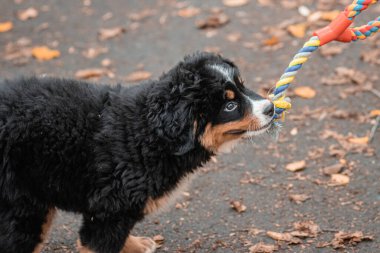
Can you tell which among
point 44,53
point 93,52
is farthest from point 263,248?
point 44,53

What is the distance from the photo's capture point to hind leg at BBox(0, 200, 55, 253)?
381 centimetres

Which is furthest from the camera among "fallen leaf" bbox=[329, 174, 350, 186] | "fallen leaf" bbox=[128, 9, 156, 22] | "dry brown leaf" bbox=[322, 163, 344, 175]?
"fallen leaf" bbox=[128, 9, 156, 22]

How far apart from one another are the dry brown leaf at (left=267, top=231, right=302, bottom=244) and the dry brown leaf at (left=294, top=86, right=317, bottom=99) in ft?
7.54

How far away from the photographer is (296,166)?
5.52 meters

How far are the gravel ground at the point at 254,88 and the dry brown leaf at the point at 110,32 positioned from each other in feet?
0.16

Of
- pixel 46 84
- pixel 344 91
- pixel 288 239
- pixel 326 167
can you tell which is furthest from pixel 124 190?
pixel 344 91

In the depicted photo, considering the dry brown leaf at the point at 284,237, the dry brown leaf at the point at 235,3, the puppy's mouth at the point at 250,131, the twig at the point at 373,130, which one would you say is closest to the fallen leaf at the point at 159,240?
the dry brown leaf at the point at 284,237

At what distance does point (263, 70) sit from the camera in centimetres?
714

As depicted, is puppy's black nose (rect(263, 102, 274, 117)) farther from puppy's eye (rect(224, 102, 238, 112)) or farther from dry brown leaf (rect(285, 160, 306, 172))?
dry brown leaf (rect(285, 160, 306, 172))

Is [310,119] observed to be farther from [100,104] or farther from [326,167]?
[100,104]

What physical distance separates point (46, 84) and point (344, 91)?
3668 mm

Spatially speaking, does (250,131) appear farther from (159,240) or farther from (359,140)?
(359,140)

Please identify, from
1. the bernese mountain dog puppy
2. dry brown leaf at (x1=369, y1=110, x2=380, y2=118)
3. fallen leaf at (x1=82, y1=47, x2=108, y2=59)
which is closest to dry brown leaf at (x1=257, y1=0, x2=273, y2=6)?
fallen leaf at (x1=82, y1=47, x2=108, y2=59)

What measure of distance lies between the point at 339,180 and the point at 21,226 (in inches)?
110
